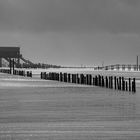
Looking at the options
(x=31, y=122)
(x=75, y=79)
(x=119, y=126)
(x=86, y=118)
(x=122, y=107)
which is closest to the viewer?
(x=119, y=126)

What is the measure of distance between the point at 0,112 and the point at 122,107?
580 cm

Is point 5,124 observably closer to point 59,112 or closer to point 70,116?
point 70,116

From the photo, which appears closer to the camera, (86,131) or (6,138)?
(6,138)

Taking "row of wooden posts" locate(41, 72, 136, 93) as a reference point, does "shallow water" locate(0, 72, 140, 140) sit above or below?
below

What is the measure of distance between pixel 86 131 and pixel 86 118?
180 inches

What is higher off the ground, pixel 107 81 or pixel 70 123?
pixel 107 81

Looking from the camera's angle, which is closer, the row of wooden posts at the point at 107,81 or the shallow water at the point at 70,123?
the shallow water at the point at 70,123

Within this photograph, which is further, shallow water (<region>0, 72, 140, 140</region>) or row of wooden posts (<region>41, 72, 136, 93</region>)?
row of wooden posts (<region>41, 72, 136, 93</region>)

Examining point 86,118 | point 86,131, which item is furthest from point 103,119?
point 86,131

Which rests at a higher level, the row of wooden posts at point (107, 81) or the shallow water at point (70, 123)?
the row of wooden posts at point (107, 81)

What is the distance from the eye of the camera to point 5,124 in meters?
22.2

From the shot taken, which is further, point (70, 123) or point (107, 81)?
point (107, 81)

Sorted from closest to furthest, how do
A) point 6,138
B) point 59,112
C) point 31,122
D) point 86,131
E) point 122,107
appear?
point 6,138
point 86,131
point 31,122
point 59,112
point 122,107

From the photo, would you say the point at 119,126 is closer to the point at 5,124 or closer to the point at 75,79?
the point at 5,124
